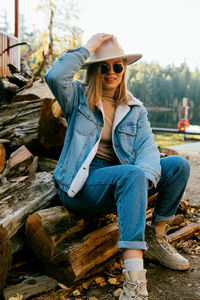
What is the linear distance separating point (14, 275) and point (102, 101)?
1.55m

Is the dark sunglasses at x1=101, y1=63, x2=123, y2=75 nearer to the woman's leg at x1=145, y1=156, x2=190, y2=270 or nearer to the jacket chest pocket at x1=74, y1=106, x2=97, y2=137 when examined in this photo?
the jacket chest pocket at x1=74, y1=106, x2=97, y2=137

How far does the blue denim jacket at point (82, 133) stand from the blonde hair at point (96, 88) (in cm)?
5

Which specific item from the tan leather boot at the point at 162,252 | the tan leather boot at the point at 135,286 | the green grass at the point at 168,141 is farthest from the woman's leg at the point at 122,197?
the green grass at the point at 168,141

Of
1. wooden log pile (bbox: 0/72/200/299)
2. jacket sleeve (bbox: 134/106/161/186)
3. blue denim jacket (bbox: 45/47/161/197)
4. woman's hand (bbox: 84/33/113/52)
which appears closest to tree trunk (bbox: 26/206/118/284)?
wooden log pile (bbox: 0/72/200/299)

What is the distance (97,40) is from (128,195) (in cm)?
132

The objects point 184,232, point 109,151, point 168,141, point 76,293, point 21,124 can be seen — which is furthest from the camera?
point 168,141

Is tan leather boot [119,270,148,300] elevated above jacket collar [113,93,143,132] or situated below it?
below

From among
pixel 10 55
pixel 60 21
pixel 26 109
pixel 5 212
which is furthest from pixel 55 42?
pixel 5 212

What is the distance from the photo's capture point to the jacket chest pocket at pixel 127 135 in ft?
8.09

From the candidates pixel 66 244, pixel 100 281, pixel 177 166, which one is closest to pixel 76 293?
pixel 100 281

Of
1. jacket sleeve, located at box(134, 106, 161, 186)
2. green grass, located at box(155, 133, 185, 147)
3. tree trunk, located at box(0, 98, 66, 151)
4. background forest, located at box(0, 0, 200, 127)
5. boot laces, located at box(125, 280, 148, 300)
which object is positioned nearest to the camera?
boot laces, located at box(125, 280, 148, 300)

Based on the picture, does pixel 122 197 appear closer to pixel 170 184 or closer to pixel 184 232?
pixel 170 184

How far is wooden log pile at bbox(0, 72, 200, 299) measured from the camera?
218 cm

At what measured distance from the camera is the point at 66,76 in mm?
2283
